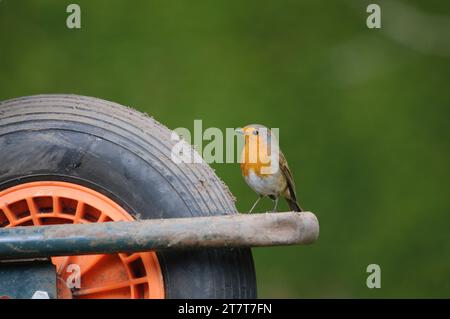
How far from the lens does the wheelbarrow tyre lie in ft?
9.16

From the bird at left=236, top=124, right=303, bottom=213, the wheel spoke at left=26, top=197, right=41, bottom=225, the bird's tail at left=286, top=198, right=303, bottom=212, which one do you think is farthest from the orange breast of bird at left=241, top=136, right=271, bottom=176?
the wheel spoke at left=26, top=197, right=41, bottom=225

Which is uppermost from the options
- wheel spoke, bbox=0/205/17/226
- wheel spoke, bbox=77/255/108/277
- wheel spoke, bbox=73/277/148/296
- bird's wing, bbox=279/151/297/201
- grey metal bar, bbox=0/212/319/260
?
bird's wing, bbox=279/151/297/201

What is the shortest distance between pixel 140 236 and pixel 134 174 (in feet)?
0.93

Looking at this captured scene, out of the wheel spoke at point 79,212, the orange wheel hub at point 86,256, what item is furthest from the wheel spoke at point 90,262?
the wheel spoke at point 79,212

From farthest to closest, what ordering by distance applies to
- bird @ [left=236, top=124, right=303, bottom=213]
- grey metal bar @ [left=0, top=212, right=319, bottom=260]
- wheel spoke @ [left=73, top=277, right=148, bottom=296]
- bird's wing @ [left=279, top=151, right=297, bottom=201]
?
bird's wing @ [left=279, top=151, right=297, bottom=201] → bird @ [left=236, top=124, right=303, bottom=213] → wheel spoke @ [left=73, top=277, right=148, bottom=296] → grey metal bar @ [left=0, top=212, right=319, bottom=260]

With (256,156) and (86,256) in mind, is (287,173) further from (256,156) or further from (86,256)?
(86,256)

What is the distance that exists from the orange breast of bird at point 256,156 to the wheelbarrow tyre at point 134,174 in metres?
0.89

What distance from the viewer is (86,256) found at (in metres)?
2.80

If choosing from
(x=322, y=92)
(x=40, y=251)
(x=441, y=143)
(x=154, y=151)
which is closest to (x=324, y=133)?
(x=322, y=92)

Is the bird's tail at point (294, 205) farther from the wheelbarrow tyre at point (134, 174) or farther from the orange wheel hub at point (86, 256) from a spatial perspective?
the orange wheel hub at point (86, 256)

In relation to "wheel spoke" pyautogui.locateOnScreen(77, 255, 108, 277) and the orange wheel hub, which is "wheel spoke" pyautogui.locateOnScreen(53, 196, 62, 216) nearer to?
the orange wheel hub

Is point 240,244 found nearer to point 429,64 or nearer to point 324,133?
point 324,133

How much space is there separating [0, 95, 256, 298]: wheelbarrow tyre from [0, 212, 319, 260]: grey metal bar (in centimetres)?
16

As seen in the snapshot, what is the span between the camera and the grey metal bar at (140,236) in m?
2.62
